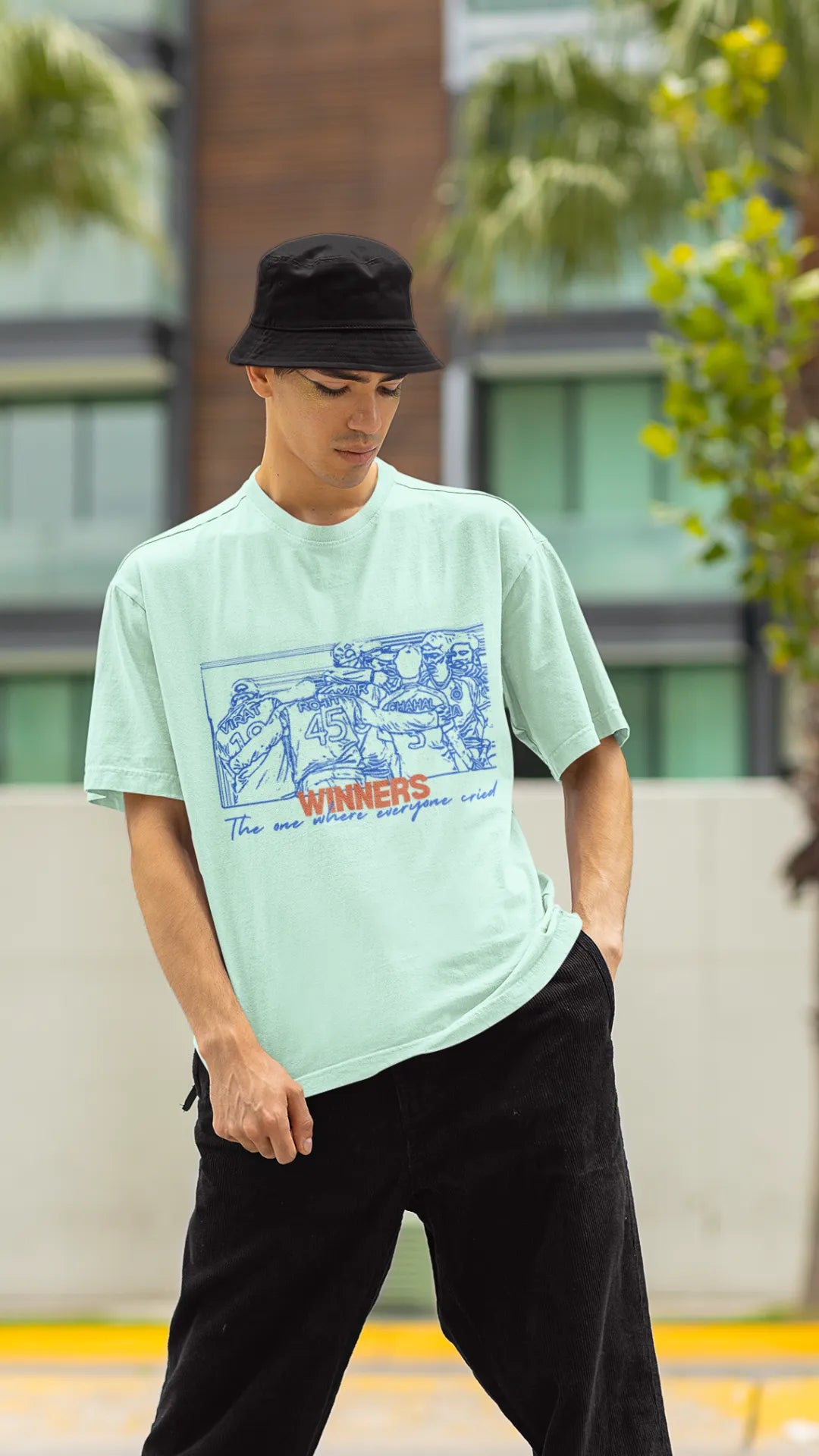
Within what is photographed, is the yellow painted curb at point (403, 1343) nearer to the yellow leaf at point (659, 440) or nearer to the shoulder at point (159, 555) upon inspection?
the yellow leaf at point (659, 440)

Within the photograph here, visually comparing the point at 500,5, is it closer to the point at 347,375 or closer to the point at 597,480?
the point at 597,480

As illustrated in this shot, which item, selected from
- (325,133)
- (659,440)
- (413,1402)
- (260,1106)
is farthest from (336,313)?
(325,133)

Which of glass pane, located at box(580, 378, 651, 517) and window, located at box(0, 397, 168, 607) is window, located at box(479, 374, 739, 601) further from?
window, located at box(0, 397, 168, 607)

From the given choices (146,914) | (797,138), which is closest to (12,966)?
(797,138)

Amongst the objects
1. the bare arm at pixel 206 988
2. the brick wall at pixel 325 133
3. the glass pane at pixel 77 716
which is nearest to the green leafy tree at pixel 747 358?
the bare arm at pixel 206 988

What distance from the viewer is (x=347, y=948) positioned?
191cm

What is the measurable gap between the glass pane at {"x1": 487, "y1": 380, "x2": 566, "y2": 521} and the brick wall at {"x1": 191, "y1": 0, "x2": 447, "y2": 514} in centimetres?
104

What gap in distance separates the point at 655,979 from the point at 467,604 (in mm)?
8473

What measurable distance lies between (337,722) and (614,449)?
14.0 meters

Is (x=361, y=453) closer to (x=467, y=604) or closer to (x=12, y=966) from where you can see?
(x=467, y=604)

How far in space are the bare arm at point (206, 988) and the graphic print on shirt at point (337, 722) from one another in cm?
9

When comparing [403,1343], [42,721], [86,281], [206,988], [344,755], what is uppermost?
[86,281]

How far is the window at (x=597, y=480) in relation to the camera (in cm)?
1530

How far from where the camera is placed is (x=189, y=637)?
6.55ft
